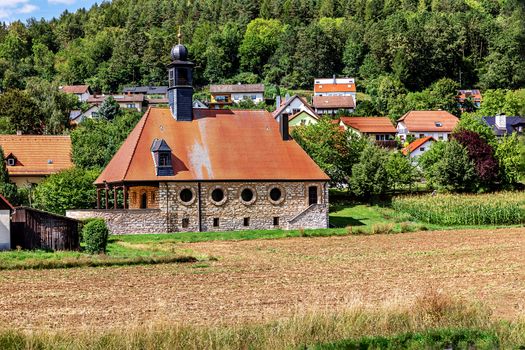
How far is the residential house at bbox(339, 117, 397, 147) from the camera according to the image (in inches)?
3529

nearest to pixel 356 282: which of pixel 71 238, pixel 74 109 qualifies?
pixel 71 238

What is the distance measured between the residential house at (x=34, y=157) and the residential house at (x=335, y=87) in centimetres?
6775

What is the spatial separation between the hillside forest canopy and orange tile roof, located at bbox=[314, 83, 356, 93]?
333 centimetres

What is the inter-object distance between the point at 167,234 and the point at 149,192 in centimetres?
296

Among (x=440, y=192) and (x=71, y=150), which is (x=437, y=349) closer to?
(x=440, y=192)

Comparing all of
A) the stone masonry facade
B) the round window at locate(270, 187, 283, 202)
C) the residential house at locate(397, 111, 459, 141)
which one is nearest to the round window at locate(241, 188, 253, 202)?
the stone masonry facade

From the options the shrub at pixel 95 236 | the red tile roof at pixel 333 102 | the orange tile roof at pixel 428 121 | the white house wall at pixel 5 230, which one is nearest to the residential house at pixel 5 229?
the white house wall at pixel 5 230

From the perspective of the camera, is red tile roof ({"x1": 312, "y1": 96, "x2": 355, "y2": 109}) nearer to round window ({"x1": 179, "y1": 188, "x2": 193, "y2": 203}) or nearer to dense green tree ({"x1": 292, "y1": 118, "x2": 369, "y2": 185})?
dense green tree ({"x1": 292, "y1": 118, "x2": 369, "y2": 185})

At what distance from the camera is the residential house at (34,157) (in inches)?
2371

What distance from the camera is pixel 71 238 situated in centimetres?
3628

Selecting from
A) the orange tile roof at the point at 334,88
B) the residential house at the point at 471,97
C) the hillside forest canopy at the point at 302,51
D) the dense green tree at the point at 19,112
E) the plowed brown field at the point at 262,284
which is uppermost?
the hillside forest canopy at the point at 302,51

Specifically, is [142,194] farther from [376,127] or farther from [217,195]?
[376,127]

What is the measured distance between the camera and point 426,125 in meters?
95.9

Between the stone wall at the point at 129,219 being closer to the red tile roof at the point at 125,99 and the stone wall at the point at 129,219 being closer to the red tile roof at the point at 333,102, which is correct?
the red tile roof at the point at 333,102
